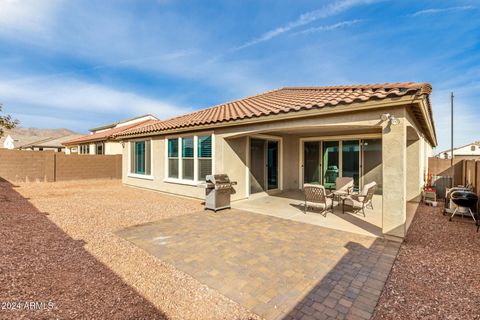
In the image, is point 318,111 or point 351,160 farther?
point 351,160

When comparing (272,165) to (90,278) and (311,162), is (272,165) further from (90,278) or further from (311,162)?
(90,278)

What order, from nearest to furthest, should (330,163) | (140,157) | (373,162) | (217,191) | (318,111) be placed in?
1. (318,111)
2. (217,191)
3. (373,162)
4. (330,163)
5. (140,157)

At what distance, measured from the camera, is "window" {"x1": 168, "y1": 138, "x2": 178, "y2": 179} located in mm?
10547

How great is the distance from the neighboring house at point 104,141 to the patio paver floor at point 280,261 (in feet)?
44.5

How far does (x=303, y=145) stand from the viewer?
11.9 metres

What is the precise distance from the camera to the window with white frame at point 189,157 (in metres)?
9.27

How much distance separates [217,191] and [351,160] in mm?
7057

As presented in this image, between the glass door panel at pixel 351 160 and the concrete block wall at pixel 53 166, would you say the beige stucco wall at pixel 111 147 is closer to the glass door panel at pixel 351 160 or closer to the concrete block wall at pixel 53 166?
the concrete block wall at pixel 53 166

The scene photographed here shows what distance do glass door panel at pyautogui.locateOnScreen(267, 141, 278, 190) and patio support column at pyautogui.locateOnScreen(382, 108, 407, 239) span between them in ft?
19.2

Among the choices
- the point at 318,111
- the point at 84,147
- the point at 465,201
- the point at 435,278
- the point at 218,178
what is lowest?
the point at 435,278

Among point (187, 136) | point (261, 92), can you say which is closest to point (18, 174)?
point (187, 136)

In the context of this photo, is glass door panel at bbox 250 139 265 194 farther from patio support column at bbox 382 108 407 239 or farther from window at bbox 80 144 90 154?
window at bbox 80 144 90 154

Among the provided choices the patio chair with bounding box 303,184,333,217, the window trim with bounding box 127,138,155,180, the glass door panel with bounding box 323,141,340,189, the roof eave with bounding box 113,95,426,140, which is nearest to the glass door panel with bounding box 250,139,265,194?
the roof eave with bounding box 113,95,426,140

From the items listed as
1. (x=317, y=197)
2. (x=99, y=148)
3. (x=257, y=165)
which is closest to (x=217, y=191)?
(x=257, y=165)
